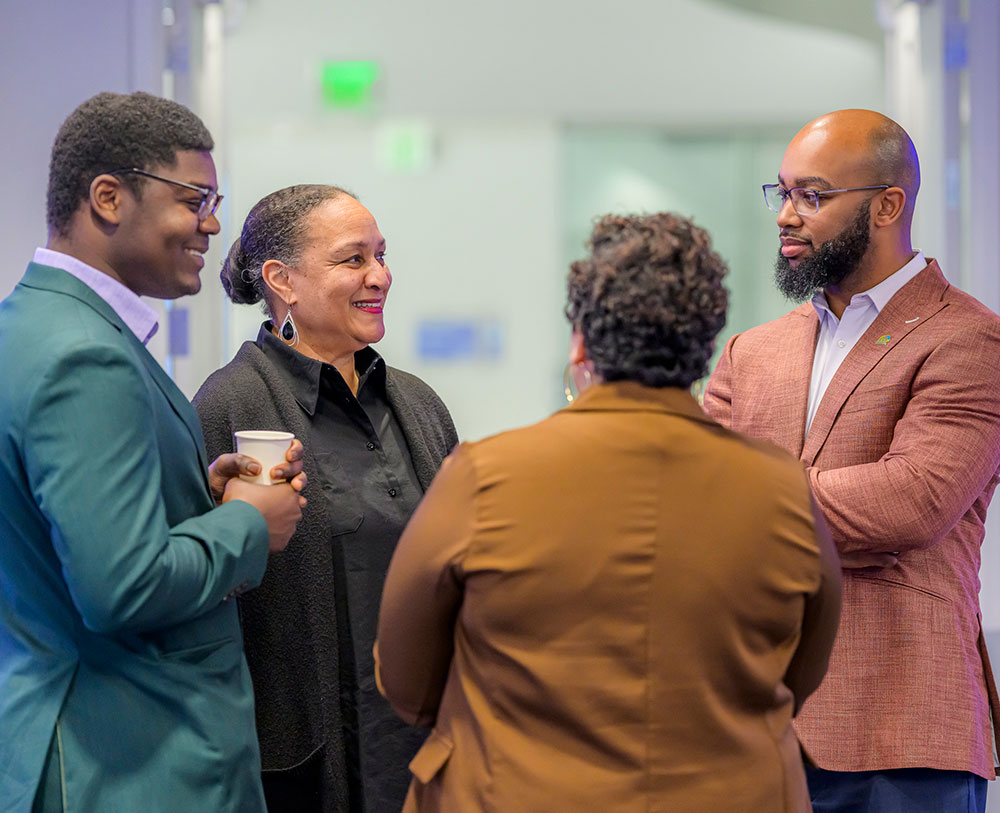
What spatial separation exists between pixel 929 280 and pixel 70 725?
1.72 metres

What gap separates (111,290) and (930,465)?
4.54 feet

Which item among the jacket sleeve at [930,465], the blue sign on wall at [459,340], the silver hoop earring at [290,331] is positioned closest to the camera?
the jacket sleeve at [930,465]

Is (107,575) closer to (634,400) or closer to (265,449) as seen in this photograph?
(265,449)

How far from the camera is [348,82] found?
4.35m

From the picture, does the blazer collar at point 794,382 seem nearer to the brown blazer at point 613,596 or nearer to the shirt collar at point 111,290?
the brown blazer at point 613,596

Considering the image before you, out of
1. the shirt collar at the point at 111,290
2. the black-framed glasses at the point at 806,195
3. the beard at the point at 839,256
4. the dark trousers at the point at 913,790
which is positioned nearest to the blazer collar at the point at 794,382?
the beard at the point at 839,256

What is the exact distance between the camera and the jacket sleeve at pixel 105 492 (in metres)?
1.28

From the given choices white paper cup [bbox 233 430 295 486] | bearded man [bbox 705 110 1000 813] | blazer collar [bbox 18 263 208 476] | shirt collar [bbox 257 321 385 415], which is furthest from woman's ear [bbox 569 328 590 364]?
shirt collar [bbox 257 321 385 415]

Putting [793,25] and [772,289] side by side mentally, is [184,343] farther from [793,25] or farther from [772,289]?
[793,25]

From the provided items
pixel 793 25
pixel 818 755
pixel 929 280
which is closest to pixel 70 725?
pixel 818 755

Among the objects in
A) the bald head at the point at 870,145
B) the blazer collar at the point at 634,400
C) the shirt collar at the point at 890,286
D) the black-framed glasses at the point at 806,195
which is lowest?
the blazer collar at the point at 634,400

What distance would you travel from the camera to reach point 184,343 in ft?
10.7

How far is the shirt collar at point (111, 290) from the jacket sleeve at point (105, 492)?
0.54ft

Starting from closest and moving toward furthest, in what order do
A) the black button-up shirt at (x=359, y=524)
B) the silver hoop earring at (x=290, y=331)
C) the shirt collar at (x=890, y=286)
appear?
1. the black button-up shirt at (x=359, y=524)
2. the shirt collar at (x=890, y=286)
3. the silver hoop earring at (x=290, y=331)
